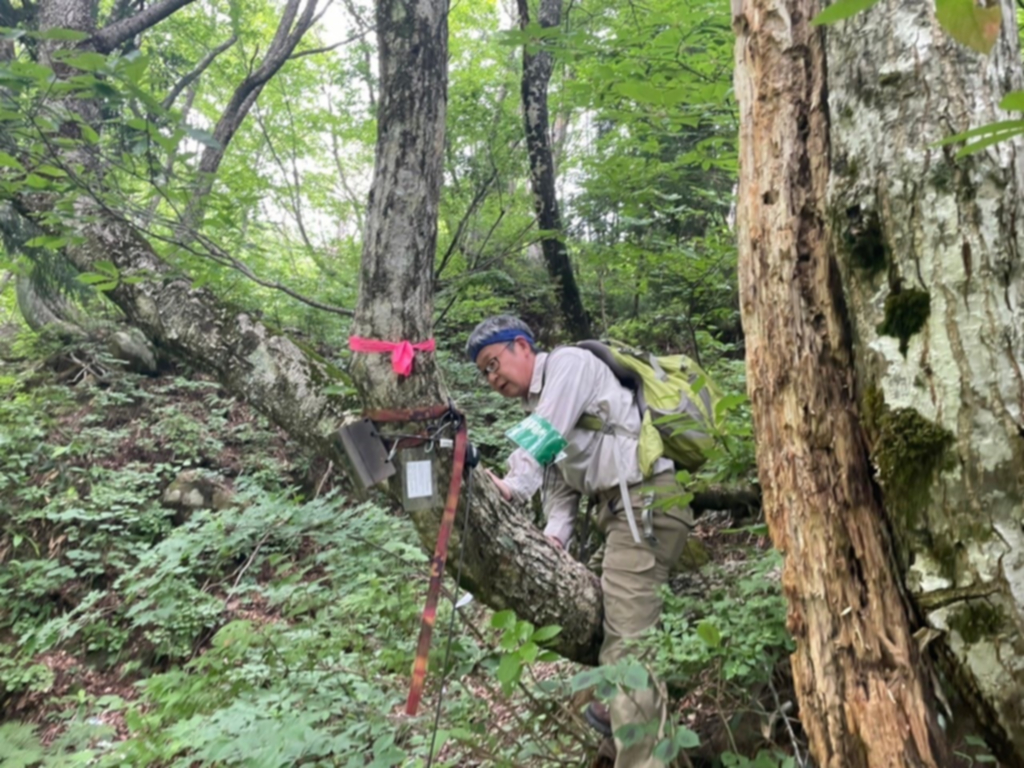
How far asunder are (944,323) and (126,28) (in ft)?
22.7

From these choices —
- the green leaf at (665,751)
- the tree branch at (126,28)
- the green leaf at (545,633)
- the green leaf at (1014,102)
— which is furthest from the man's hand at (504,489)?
the tree branch at (126,28)

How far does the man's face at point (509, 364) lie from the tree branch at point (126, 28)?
4266 millimetres

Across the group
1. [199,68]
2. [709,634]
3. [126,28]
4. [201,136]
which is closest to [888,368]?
[709,634]

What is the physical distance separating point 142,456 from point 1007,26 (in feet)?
25.8

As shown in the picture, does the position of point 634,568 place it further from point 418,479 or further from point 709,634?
point 418,479

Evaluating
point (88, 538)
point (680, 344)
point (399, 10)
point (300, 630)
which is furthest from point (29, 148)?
point (680, 344)

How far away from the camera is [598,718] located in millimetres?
3047

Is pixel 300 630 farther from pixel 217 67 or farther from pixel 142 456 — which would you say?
pixel 217 67

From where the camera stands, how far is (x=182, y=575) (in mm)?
5379

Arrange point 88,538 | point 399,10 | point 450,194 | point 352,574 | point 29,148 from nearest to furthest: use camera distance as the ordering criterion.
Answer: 1. point 399,10
2. point 29,148
3. point 352,574
4. point 88,538
5. point 450,194

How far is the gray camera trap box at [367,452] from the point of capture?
8.98 ft

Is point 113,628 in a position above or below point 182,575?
below

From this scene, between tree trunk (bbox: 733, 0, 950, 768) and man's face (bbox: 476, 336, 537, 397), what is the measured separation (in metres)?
1.35

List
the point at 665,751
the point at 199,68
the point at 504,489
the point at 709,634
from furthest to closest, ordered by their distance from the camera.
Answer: the point at 199,68, the point at 504,489, the point at 709,634, the point at 665,751
